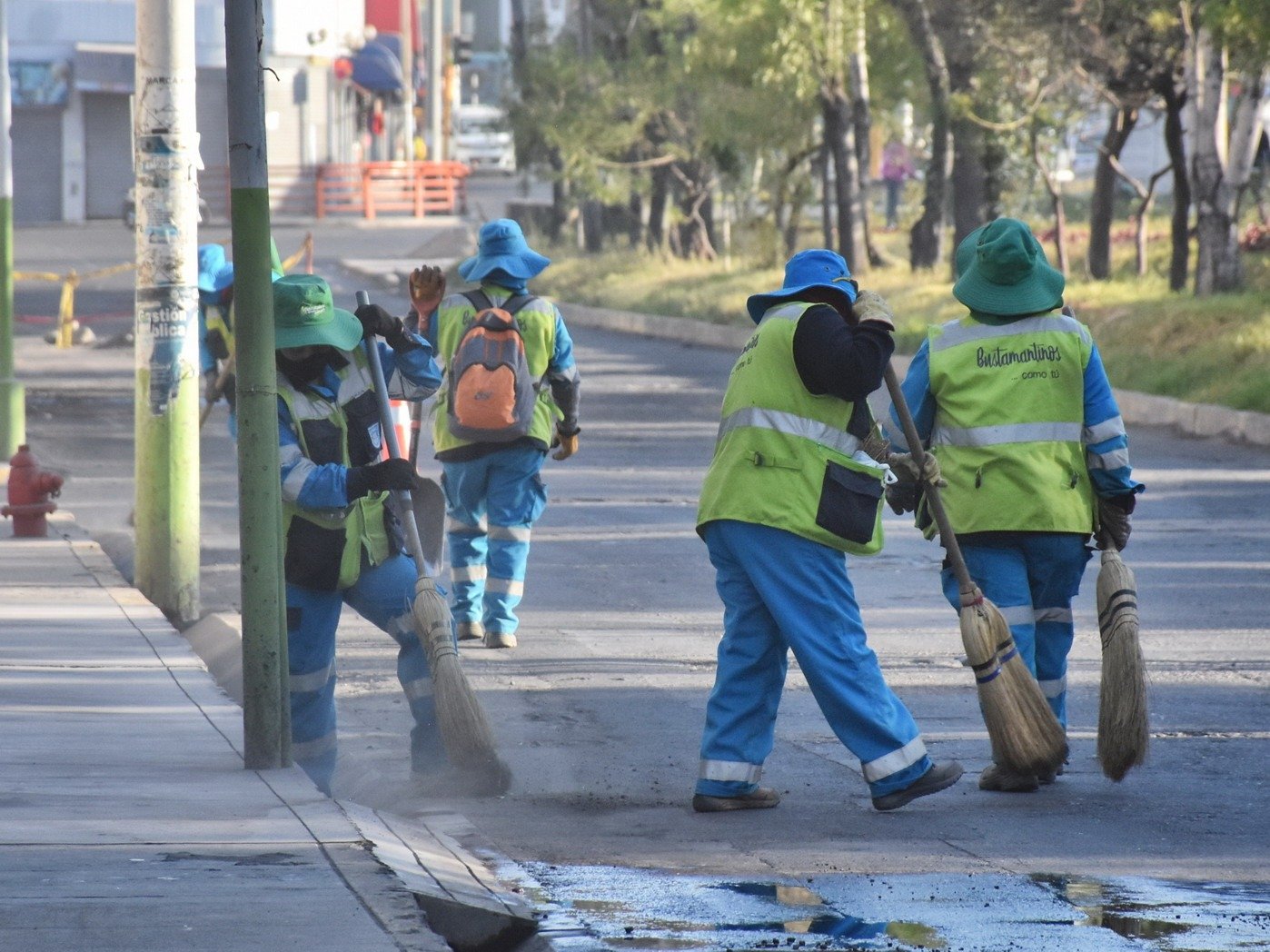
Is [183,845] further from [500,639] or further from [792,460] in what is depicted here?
[500,639]

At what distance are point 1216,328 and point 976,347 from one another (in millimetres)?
14301

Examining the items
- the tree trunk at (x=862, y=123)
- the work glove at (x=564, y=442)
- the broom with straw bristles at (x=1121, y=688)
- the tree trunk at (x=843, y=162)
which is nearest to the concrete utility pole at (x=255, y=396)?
the broom with straw bristles at (x=1121, y=688)

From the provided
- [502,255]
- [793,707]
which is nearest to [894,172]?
[502,255]

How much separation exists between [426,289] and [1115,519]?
13.0ft

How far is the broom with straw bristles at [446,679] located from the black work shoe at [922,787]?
1240 mm

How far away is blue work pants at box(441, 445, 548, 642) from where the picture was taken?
950cm

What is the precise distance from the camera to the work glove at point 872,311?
6328 mm

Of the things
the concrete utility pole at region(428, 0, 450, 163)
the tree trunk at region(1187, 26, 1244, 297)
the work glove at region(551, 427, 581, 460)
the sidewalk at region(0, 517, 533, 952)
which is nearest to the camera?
the sidewalk at region(0, 517, 533, 952)

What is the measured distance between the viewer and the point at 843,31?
2908cm

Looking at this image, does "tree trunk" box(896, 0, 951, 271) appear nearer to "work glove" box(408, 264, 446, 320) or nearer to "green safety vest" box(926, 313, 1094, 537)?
"work glove" box(408, 264, 446, 320)

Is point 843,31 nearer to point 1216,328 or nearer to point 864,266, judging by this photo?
point 864,266

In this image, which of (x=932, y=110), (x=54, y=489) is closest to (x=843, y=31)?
(x=932, y=110)

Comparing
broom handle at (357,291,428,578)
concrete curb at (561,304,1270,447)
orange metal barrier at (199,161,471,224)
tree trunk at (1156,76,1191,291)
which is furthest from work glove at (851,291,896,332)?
orange metal barrier at (199,161,471,224)

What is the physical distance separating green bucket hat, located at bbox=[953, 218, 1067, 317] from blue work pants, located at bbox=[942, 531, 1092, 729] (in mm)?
710
